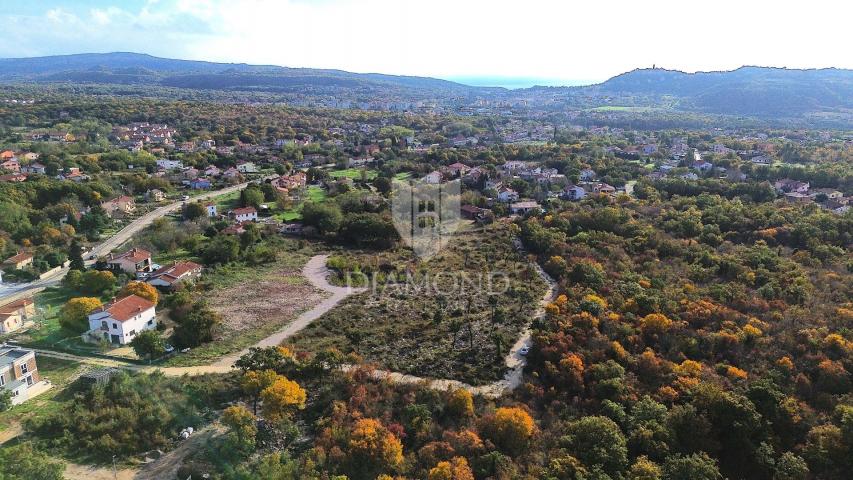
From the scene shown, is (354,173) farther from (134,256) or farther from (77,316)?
(77,316)

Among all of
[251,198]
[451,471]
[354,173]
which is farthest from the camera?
[354,173]

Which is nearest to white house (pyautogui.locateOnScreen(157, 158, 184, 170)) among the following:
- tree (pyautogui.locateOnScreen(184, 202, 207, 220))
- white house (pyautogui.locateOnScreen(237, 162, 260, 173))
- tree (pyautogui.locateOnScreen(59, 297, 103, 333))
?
white house (pyautogui.locateOnScreen(237, 162, 260, 173))

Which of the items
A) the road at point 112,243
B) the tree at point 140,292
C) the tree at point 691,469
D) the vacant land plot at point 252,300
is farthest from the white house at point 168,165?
the tree at point 691,469

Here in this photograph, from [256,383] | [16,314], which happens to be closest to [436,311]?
[256,383]

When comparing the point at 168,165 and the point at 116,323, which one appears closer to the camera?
the point at 116,323

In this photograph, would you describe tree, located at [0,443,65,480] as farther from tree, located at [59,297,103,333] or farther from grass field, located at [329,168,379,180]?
grass field, located at [329,168,379,180]

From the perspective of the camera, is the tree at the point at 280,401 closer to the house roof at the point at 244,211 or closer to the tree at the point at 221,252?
the tree at the point at 221,252

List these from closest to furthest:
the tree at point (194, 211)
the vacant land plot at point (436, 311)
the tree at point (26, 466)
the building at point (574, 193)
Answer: the tree at point (26, 466)
the vacant land plot at point (436, 311)
the tree at point (194, 211)
the building at point (574, 193)
